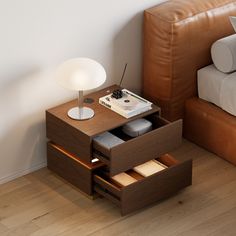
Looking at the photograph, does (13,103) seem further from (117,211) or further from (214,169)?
(214,169)

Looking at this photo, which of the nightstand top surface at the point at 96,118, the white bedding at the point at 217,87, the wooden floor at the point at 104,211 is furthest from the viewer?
the white bedding at the point at 217,87

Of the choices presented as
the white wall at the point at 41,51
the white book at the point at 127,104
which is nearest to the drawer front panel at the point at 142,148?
the white book at the point at 127,104

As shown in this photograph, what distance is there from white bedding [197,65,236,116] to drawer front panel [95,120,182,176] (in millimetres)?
297

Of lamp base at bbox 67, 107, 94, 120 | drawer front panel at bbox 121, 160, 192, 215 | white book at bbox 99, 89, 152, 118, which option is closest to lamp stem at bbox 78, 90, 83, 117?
lamp base at bbox 67, 107, 94, 120

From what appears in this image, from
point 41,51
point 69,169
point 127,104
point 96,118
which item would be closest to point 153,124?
point 127,104

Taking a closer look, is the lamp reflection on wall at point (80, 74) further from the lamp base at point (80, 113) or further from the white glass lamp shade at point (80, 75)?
the lamp base at point (80, 113)

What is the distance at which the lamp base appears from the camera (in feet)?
9.66

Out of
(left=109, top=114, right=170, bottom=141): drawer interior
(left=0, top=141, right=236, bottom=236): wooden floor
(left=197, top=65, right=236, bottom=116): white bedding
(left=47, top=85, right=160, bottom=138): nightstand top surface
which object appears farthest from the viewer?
(left=197, top=65, right=236, bottom=116): white bedding

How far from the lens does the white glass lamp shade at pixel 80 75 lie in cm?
283

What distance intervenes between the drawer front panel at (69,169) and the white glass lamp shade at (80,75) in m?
0.32

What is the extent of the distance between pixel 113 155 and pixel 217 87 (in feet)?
2.22

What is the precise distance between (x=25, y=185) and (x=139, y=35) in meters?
0.84

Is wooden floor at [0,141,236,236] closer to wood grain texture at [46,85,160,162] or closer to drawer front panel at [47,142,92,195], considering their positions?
drawer front panel at [47,142,92,195]

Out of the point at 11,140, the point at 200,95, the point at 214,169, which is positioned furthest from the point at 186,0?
the point at 11,140
